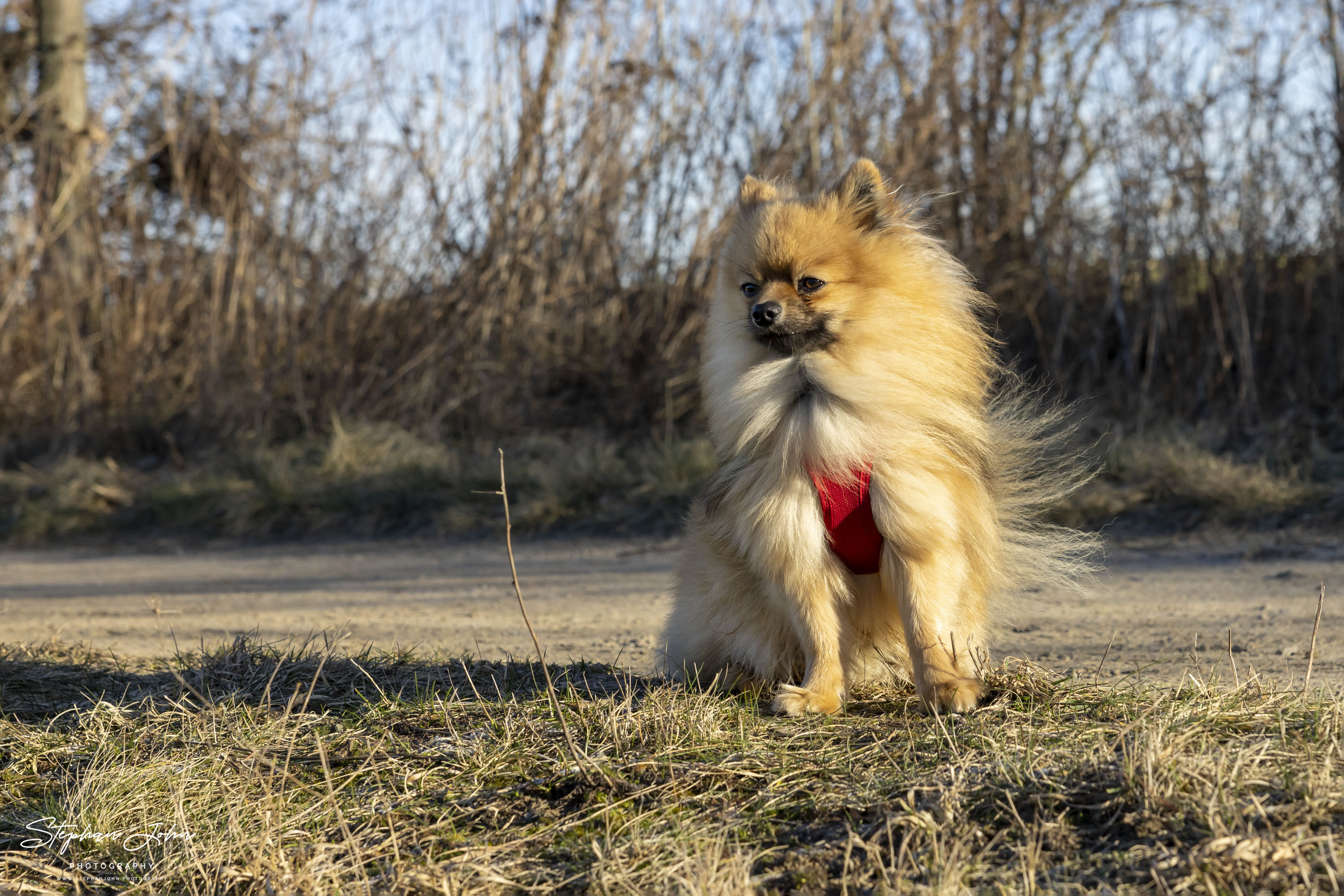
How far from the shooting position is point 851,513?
3.09m

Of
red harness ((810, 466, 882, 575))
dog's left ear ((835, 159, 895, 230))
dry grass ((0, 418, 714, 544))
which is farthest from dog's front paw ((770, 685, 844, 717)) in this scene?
dry grass ((0, 418, 714, 544))

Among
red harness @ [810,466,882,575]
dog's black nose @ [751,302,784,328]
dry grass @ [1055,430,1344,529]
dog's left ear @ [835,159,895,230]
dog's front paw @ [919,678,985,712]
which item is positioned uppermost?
dog's left ear @ [835,159,895,230]

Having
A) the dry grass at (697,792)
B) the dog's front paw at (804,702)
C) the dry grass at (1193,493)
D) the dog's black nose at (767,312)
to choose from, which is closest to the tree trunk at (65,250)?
the dry grass at (697,792)

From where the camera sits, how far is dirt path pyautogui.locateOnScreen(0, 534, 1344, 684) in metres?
4.41

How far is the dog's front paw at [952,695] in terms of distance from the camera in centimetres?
298

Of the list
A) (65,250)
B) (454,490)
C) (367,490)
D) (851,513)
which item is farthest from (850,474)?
(65,250)

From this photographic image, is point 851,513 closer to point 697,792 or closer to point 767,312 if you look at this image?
point 767,312

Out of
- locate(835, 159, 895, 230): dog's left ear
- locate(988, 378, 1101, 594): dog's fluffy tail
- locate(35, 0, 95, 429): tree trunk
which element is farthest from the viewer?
locate(35, 0, 95, 429): tree trunk

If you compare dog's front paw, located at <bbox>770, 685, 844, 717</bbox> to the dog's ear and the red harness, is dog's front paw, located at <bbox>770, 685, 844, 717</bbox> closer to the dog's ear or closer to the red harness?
the red harness

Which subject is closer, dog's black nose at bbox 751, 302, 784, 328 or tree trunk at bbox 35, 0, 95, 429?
dog's black nose at bbox 751, 302, 784, 328

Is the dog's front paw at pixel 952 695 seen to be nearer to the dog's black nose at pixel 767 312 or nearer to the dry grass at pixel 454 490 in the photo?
the dog's black nose at pixel 767 312
